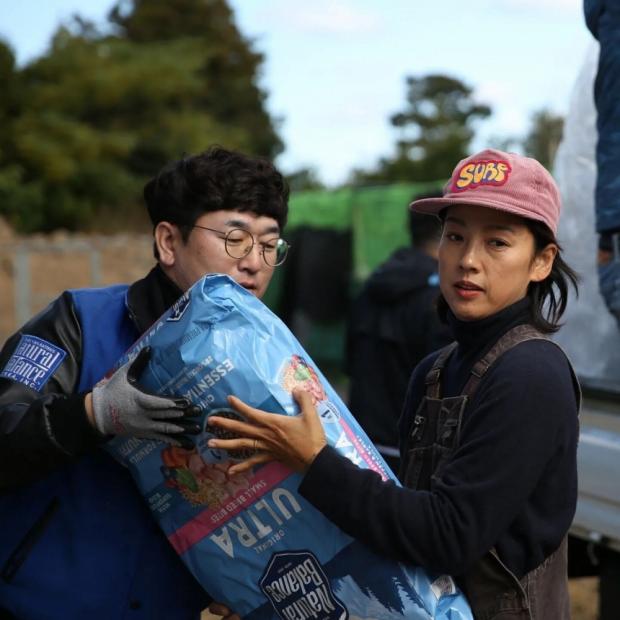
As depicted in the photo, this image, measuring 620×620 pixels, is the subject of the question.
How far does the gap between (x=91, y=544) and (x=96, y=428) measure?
1.08ft

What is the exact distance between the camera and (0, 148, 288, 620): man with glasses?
2014mm

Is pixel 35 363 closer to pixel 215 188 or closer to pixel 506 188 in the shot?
pixel 215 188

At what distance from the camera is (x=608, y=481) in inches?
128

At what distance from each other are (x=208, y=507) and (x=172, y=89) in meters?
28.8

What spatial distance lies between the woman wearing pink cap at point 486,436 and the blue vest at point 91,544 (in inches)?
18.9

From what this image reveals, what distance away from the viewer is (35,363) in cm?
213

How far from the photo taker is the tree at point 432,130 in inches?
1417

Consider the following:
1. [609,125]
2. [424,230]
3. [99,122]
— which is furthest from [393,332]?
[99,122]

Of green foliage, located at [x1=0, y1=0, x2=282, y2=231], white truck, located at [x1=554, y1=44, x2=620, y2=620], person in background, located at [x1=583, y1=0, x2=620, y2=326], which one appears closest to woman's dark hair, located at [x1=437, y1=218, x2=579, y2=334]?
white truck, located at [x1=554, y1=44, x2=620, y2=620]

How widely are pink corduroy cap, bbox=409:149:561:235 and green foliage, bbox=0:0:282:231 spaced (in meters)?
23.0

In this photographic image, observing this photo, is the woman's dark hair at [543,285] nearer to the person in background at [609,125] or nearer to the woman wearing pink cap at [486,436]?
the woman wearing pink cap at [486,436]

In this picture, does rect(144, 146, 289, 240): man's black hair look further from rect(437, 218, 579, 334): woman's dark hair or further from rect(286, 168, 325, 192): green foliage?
rect(286, 168, 325, 192): green foliage

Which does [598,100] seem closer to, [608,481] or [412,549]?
[608,481]

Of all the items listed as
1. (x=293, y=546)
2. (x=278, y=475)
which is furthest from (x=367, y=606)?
(x=278, y=475)
